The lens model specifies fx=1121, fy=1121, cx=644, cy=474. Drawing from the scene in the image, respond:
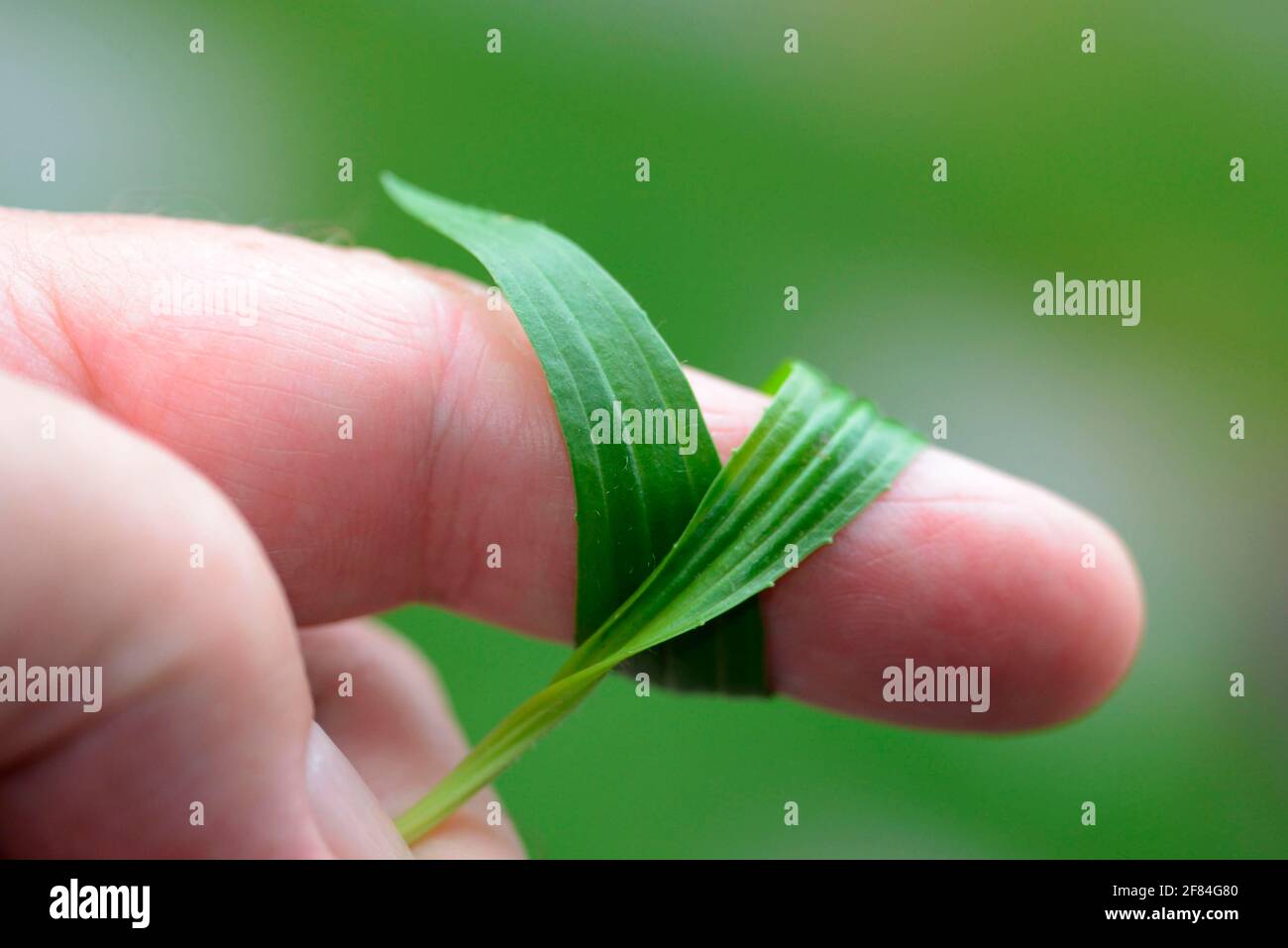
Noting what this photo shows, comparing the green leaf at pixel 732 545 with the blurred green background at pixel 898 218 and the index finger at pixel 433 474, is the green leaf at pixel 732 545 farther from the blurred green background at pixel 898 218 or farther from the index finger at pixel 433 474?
the blurred green background at pixel 898 218

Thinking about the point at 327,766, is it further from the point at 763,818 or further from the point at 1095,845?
the point at 1095,845

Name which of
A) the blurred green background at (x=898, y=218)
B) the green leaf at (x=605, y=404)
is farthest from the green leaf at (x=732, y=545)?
the blurred green background at (x=898, y=218)

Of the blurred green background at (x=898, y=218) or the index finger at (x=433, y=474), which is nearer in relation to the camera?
the index finger at (x=433, y=474)

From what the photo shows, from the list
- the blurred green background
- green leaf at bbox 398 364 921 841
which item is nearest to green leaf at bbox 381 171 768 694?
green leaf at bbox 398 364 921 841

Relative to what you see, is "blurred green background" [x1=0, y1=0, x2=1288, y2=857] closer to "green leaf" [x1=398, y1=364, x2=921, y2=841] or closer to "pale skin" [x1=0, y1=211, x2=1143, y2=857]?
"pale skin" [x1=0, y1=211, x2=1143, y2=857]

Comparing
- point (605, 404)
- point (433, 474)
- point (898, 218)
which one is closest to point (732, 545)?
point (605, 404)
